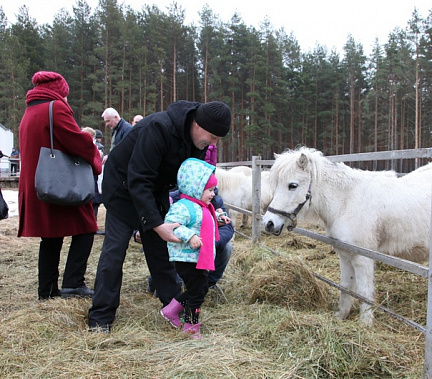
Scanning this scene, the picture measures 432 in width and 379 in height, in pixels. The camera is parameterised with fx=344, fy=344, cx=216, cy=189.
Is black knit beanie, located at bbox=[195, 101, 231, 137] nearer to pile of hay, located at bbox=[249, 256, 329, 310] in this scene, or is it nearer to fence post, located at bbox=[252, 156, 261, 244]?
pile of hay, located at bbox=[249, 256, 329, 310]

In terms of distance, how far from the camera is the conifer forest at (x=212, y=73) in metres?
27.5

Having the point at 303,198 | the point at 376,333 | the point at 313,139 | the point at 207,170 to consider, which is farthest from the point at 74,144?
the point at 313,139

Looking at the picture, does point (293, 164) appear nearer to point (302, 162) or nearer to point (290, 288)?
point (302, 162)

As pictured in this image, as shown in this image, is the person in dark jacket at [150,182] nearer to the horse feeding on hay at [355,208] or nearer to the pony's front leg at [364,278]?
the horse feeding on hay at [355,208]

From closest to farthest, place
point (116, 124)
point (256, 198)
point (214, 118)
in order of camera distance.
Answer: point (214, 118)
point (256, 198)
point (116, 124)

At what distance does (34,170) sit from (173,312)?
1585mm

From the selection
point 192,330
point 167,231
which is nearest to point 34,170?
point 167,231

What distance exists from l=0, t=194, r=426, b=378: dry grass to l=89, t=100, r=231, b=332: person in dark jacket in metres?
0.28

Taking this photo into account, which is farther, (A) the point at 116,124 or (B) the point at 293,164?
(A) the point at 116,124

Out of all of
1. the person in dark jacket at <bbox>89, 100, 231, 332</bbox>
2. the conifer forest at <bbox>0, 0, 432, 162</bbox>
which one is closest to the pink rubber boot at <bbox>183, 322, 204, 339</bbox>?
the person in dark jacket at <bbox>89, 100, 231, 332</bbox>

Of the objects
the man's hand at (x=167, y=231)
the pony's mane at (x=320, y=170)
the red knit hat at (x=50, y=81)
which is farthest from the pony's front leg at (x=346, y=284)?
the red knit hat at (x=50, y=81)

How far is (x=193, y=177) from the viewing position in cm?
224

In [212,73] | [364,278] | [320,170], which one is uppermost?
[212,73]

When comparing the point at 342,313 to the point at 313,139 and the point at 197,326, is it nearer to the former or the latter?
the point at 197,326
